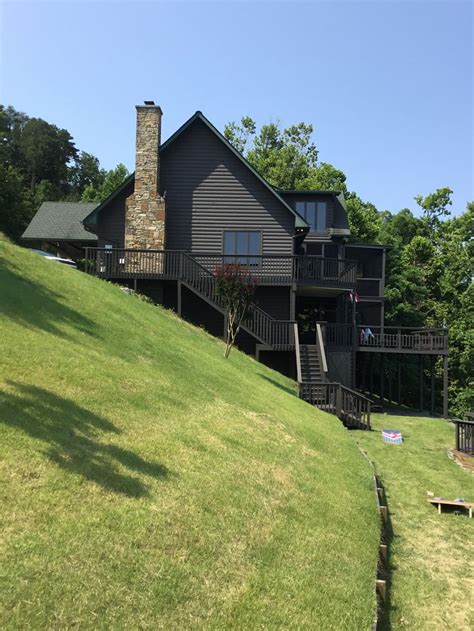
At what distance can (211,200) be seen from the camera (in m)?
22.5

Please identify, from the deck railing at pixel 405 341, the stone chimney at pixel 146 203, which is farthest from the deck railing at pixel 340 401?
the stone chimney at pixel 146 203

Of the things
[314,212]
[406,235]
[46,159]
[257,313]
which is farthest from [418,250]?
[46,159]

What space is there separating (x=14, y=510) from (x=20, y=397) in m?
2.23

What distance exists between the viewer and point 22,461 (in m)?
4.73

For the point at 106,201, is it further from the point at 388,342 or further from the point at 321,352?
the point at 388,342

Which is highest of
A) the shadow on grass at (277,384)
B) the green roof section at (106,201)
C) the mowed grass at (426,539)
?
the green roof section at (106,201)

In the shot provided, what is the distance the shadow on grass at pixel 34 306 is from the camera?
926cm

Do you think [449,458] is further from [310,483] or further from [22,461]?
[22,461]

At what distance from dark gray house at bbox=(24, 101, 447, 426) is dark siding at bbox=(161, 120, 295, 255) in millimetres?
45

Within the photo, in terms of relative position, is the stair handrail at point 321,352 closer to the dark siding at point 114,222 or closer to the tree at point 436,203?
the dark siding at point 114,222

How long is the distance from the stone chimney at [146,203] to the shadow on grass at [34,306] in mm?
9114

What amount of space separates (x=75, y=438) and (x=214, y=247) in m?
17.4

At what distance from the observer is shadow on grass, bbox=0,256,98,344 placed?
30.4ft

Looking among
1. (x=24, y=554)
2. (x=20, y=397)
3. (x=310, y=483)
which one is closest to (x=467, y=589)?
(x=310, y=483)
